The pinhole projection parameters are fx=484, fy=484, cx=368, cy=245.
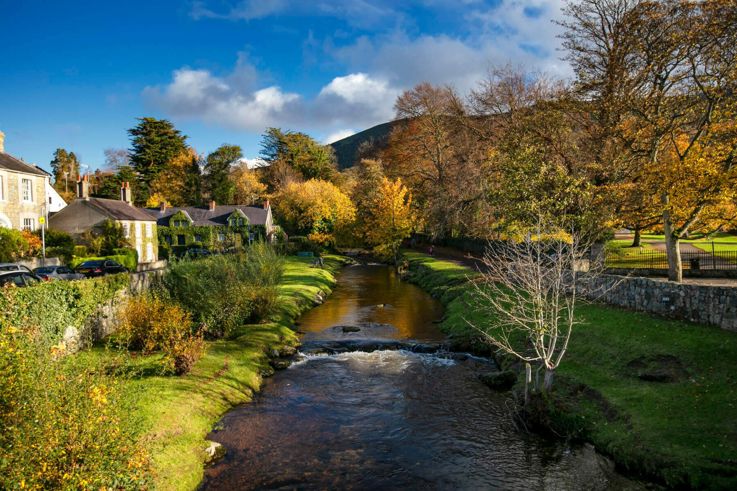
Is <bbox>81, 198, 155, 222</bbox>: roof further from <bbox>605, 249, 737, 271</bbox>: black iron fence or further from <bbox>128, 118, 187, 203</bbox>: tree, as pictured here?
<bbox>605, 249, 737, 271</bbox>: black iron fence

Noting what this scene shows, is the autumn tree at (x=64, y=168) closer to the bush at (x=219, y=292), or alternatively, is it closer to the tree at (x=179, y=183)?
the tree at (x=179, y=183)

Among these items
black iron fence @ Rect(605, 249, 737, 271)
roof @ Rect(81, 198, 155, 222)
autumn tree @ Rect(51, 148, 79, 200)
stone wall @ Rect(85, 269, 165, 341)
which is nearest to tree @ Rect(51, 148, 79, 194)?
autumn tree @ Rect(51, 148, 79, 200)

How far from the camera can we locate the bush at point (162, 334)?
19.1m

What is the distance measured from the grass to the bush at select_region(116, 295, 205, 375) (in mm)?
591

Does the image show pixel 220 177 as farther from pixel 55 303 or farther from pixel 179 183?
pixel 55 303

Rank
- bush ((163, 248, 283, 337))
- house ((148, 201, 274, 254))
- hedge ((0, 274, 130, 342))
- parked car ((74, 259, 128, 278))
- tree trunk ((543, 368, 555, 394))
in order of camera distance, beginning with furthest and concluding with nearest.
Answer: house ((148, 201, 274, 254)) < parked car ((74, 259, 128, 278)) < bush ((163, 248, 283, 337)) < tree trunk ((543, 368, 555, 394)) < hedge ((0, 274, 130, 342))

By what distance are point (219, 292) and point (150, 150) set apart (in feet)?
268

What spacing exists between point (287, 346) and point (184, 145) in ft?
295

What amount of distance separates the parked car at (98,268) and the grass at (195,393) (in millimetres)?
17337

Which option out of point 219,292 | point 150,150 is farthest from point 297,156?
point 219,292

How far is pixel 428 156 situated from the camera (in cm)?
7075

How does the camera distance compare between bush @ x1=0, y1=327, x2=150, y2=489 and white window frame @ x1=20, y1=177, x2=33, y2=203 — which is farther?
white window frame @ x1=20, y1=177, x2=33, y2=203

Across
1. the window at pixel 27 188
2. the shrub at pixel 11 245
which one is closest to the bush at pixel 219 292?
the shrub at pixel 11 245

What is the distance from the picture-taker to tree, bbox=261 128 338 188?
338ft
